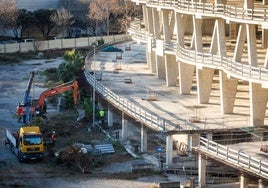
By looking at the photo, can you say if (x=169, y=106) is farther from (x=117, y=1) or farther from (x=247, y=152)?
(x=117, y=1)

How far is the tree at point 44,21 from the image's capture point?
138m

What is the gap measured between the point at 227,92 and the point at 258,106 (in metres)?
5.36

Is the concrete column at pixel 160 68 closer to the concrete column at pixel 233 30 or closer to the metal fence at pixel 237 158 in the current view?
the concrete column at pixel 233 30

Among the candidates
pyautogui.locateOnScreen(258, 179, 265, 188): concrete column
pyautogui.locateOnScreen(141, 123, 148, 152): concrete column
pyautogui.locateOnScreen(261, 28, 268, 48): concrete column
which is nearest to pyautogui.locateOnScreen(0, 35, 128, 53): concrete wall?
pyautogui.locateOnScreen(261, 28, 268, 48): concrete column

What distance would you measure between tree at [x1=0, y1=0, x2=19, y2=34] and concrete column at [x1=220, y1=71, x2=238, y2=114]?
72.2 meters

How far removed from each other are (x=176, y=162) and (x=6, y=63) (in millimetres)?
63880

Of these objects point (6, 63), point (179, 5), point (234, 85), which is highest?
point (179, 5)

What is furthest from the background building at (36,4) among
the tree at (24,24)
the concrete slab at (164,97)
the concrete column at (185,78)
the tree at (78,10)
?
the concrete column at (185,78)

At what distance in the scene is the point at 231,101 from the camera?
212ft

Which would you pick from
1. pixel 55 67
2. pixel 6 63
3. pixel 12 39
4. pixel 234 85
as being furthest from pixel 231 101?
pixel 12 39

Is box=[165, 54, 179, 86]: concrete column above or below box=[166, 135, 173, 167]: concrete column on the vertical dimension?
above

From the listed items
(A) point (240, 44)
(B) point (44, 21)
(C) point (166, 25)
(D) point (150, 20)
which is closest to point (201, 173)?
(A) point (240, 44)

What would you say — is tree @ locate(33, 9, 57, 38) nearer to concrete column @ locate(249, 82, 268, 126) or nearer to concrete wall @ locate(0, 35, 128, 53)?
concrete wall @ locate(0, 35, 128, 53)

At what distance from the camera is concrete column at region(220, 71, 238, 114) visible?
6444 cm
